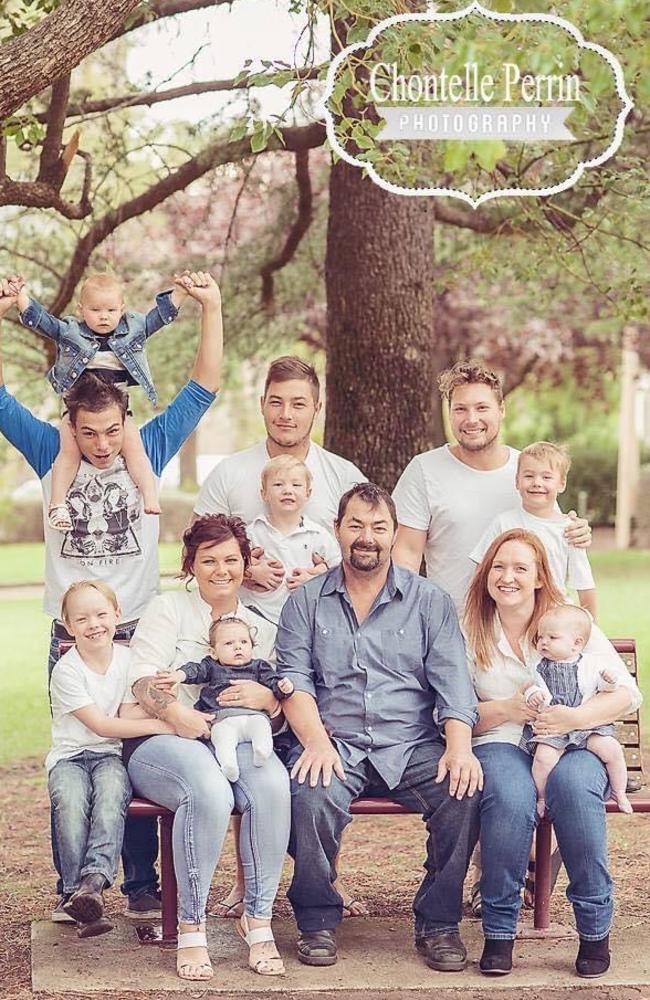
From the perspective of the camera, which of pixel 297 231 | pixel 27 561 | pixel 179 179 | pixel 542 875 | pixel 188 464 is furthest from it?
pixel 188 464

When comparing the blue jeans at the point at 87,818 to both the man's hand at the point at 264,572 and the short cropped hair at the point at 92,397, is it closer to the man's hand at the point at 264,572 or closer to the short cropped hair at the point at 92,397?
the man's hand at the point at 264,572

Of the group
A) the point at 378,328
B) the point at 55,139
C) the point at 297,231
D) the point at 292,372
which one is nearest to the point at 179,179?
the point at 297,231

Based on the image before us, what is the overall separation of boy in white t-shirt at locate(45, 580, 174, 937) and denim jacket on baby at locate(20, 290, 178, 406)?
77cm

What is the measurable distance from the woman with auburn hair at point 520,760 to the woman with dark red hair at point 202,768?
2.00 feet

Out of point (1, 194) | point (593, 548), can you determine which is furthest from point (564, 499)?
point (1, 194)

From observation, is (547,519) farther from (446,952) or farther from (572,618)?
(446,952)

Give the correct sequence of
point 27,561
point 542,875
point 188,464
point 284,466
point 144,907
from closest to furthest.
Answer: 1. point 284,466
2. point 542,875
3. point 144,907
4. point 27,561
5. point 188,464

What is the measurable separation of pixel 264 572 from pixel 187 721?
0.53 metres

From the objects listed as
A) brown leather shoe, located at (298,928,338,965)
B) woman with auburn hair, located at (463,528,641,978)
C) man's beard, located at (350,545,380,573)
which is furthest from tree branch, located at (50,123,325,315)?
brown leather shoe, located at (298,928,338,965)

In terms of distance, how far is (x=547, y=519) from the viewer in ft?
15.9

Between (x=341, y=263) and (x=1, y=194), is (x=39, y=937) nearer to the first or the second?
(x=1, y=194)

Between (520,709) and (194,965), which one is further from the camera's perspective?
(520,709)

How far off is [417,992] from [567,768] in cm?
76

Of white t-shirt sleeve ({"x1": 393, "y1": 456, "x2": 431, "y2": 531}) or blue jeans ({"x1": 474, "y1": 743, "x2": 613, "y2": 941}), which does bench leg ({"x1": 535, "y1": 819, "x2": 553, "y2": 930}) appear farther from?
white t-shirt sleeve ({"x1": 393, "y1": 456, "x2": 431, "y2": 531})
